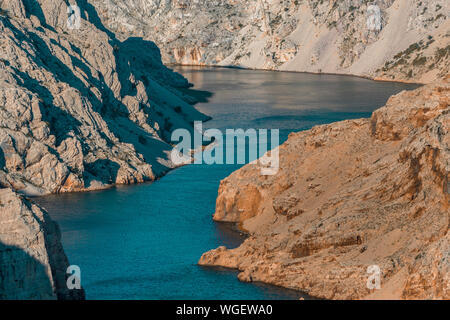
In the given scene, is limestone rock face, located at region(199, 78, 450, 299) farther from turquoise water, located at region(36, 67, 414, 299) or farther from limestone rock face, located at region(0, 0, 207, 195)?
limestone rock face, located at region(0, 0, 207, 195)

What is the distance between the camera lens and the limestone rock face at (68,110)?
6900 centimetres

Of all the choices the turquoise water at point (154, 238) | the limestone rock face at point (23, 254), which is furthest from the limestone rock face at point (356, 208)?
the limestone rock face at point (23, 254)

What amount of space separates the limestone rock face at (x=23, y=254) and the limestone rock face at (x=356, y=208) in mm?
14629

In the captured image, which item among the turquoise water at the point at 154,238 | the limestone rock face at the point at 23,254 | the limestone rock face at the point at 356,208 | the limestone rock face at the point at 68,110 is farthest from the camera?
the limestone rock face at the point at 68,110

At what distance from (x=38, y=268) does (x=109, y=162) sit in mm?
45808

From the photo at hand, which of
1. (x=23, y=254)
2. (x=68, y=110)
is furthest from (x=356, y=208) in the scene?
(x=68, y=110)

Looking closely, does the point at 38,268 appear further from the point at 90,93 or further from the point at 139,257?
the point at 90,93

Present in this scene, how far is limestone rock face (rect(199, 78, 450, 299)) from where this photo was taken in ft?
121

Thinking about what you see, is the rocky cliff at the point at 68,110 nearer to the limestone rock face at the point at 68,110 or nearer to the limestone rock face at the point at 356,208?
the limestone rock face at the point at 68,110

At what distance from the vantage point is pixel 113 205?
211 feet

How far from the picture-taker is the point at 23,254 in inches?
1127

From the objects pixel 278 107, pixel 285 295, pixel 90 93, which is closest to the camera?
pixel 285 295
